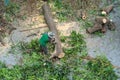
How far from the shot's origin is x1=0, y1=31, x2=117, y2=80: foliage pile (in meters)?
6.34

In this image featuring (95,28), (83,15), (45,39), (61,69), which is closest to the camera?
(61,69)

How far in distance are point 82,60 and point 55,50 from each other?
578 mm

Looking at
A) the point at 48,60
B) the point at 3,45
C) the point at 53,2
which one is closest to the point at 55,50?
the point at 48,60

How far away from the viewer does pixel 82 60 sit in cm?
675

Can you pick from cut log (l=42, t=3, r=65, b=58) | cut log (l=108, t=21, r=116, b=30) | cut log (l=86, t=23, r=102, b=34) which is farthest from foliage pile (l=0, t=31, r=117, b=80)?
cut log (l=108, t=21, r=116, b=30)

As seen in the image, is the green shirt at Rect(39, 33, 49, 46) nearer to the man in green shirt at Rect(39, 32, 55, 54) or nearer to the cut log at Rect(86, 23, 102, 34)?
the man in green shirt at Rect(39, 32, 55, 54)

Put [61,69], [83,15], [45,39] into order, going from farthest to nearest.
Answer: [83,15] → [45,39] → [61,69]

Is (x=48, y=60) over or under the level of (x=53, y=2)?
under

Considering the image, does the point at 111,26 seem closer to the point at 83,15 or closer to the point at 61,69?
the point at 83,15

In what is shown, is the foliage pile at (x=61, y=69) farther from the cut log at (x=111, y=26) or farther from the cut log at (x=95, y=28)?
the cut log at (x=111, y=26)

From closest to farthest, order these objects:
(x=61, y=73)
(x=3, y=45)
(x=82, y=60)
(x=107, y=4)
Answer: (x=61, y=73) → (x=82, y=60) → (x=3, y=45) → (x=107, y=4)

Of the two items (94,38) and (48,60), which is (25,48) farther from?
(94,38)

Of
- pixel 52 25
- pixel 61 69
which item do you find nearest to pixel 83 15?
pixel 52 25

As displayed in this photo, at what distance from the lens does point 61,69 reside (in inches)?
251
